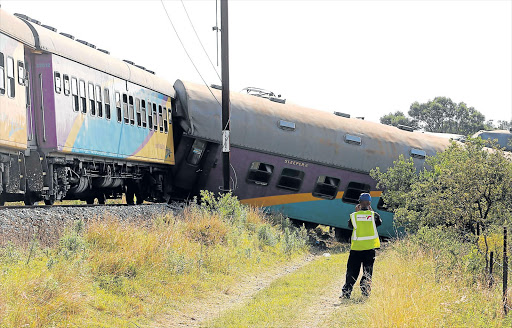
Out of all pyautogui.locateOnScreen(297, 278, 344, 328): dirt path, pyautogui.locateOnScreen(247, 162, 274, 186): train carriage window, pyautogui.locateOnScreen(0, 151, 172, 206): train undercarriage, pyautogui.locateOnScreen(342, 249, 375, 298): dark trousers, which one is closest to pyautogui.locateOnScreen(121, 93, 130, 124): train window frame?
pyautogui.locateOnScreen(0, 151, 172, 206): train undercarriage

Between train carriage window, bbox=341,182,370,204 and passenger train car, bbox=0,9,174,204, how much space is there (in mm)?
5880

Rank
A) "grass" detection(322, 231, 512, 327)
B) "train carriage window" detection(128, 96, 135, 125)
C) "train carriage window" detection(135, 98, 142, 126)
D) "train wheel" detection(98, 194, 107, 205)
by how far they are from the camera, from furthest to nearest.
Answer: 1. "train wheel" detection(98, 194, 107, 205)
2. "train carriage window" detection(135, 98, 142, 126)
3. "train carriage window" detection(128, 96, 135, 125)
4. "grass" detection(322, 231, 512, 327)

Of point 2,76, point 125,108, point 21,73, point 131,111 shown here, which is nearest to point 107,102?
point 125,108

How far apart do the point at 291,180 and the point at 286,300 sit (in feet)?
37.4

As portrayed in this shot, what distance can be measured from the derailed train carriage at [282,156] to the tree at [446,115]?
7093 cm

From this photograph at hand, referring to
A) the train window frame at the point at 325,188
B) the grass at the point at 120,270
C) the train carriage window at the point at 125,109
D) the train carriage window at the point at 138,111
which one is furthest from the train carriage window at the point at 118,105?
the train window frame at the point at 325,188

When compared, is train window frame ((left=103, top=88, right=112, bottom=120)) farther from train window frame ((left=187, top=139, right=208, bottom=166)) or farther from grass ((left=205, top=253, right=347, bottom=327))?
grass ((left=205, top=253, right=347, bottom=327))

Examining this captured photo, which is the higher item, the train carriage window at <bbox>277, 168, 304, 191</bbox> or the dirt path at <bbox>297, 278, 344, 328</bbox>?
the train carriage window at <bbox>277, 168, 304, 191</bbox>

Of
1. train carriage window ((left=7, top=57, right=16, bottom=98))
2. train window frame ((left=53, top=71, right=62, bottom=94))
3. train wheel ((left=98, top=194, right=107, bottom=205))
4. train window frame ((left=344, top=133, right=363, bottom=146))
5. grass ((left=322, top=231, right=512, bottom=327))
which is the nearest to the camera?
grass ((left=322, top=231, right=512, bottom=327))

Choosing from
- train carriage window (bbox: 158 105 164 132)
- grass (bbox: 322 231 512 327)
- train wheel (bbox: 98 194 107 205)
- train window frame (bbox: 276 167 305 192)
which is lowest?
grass (bbox: 322 231 512 327)

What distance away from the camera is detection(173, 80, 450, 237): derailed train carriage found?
20.8m

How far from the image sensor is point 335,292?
37.5 feet

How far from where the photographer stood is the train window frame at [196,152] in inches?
822

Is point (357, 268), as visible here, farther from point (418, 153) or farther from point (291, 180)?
point (418, 153)
